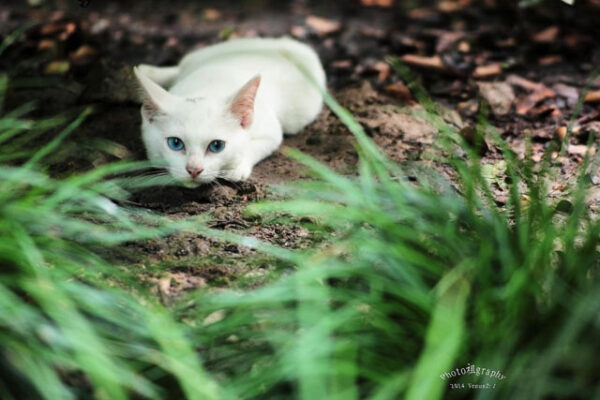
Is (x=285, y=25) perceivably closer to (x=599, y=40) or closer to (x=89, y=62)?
(x=89, y=62)

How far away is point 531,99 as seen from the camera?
12.2ft

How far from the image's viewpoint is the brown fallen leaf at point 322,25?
472 centimetres

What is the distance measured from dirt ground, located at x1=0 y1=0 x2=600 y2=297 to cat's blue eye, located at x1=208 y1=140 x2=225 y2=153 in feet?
0.60

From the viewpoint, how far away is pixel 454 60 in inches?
166

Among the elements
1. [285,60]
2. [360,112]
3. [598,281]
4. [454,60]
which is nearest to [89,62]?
[285,60]

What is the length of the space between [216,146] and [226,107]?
7.1 inches

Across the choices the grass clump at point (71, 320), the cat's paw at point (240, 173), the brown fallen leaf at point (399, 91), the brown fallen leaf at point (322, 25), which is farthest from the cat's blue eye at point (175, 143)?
the brown fallen leaf at point (322, 25)

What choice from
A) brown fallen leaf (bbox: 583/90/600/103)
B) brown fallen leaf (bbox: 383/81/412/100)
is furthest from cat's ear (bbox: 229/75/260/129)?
brown fallen leaf (bbox: 583/90/600/103)

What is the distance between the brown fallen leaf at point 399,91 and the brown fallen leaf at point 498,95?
1.47 feet

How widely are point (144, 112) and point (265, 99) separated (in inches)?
28.3

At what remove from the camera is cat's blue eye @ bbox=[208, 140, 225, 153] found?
2752mm

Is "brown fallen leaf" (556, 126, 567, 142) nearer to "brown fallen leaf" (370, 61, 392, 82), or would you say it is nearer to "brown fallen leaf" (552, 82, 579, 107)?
"brown fallen leaf" (552, 82, 579, 107)

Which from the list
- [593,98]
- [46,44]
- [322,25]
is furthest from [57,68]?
[593,98]

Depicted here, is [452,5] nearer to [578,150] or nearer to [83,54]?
[578,150]
